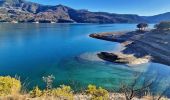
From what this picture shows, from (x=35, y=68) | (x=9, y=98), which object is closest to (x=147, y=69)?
(x=35, y=68)

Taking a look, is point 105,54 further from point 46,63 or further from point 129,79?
point 129,79

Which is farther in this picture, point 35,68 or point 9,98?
point 35,68

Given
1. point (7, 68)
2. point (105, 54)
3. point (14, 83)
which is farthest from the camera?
point (105, 54)

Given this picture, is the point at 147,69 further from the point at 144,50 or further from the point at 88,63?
the point at 144,50

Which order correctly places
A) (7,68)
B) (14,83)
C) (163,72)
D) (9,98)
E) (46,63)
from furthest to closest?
(46,63) < (163,72) < (7,68) < (14,83) < (9,98)

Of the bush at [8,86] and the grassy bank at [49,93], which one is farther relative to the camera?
the bush at [8,86]

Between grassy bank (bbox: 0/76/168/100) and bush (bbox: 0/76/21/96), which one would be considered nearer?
grassy bank (bbox: 0/76/168/100)

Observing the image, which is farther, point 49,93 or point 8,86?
point 8,86

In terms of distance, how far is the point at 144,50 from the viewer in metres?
95.9

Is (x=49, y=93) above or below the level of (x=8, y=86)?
above

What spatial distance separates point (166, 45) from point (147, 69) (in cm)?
3827

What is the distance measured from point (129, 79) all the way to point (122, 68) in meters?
11.9

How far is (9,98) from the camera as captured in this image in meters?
15.7

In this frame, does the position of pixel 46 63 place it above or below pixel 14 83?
below
